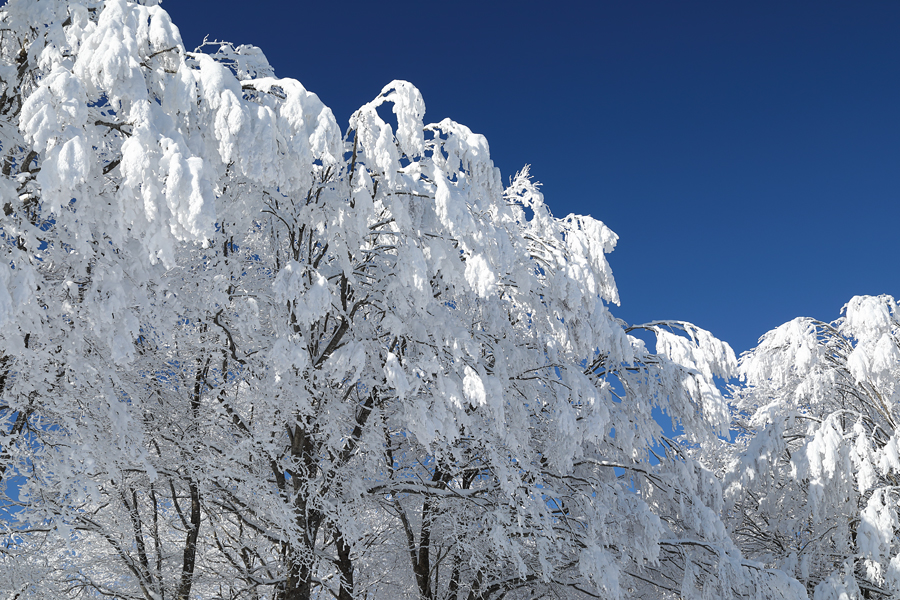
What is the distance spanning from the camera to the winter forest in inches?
192

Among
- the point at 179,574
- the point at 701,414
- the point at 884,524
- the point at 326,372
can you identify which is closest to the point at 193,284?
the point at 326,372

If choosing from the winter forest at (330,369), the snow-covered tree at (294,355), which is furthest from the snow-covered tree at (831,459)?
the snow-covered tree at (294,355)

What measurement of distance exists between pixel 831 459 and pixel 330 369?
22.6 ft

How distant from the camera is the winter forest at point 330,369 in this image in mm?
4875

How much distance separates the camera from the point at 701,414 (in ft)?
28.4

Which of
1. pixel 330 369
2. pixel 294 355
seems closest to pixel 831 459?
pixel 330 369

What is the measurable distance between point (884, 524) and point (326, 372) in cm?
733

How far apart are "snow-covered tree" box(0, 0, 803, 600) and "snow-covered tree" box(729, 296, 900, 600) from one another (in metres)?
1.66

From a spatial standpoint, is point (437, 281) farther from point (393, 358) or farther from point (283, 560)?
point (283, 560)

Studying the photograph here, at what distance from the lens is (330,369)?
667 cm

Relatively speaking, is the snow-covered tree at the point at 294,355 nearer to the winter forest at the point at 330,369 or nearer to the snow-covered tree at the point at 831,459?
the winter forest at the point at 330,369

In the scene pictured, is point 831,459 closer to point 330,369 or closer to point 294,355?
point 330,369

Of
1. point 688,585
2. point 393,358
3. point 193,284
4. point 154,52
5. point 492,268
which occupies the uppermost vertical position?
point 154,52

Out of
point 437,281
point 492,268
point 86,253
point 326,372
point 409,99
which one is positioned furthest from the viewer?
point 437,281
